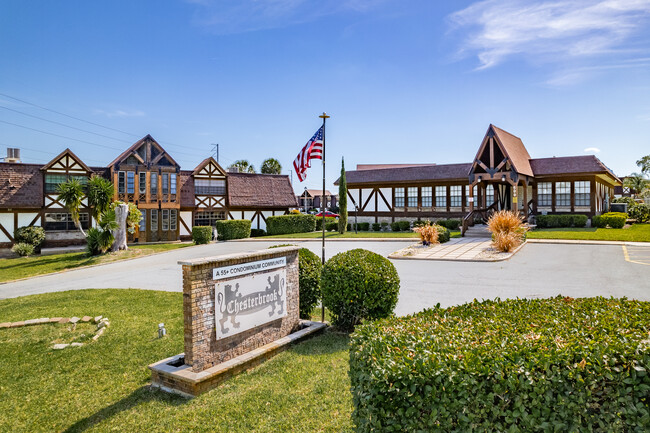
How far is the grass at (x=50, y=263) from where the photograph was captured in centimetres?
1969

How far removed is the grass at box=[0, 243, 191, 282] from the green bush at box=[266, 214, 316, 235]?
10.7m

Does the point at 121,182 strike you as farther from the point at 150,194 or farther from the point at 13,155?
the point at 13,155

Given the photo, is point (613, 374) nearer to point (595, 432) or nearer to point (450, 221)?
point (595, 432)

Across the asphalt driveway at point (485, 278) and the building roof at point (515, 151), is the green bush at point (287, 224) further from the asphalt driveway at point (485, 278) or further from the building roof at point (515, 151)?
the building roof at point (515, 151)

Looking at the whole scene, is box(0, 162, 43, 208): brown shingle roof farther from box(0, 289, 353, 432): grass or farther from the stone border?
box(0, 289, 353, 432): grass

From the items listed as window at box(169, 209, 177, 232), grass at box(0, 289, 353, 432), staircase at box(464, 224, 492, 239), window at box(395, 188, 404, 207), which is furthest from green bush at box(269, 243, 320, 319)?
window at box(395, 188, 404, 207)

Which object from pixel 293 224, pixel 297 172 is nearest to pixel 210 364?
pixel 297 172

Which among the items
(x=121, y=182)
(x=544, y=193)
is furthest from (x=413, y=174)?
(x=121, y=182)

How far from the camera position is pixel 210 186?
34781 millimetres

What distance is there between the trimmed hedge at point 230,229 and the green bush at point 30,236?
11.6m

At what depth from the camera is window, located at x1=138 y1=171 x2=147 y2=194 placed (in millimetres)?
31344

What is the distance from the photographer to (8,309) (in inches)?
424

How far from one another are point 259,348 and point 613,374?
4.65m

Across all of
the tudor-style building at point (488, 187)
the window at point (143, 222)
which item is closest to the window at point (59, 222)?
the window at point (143, 222)
